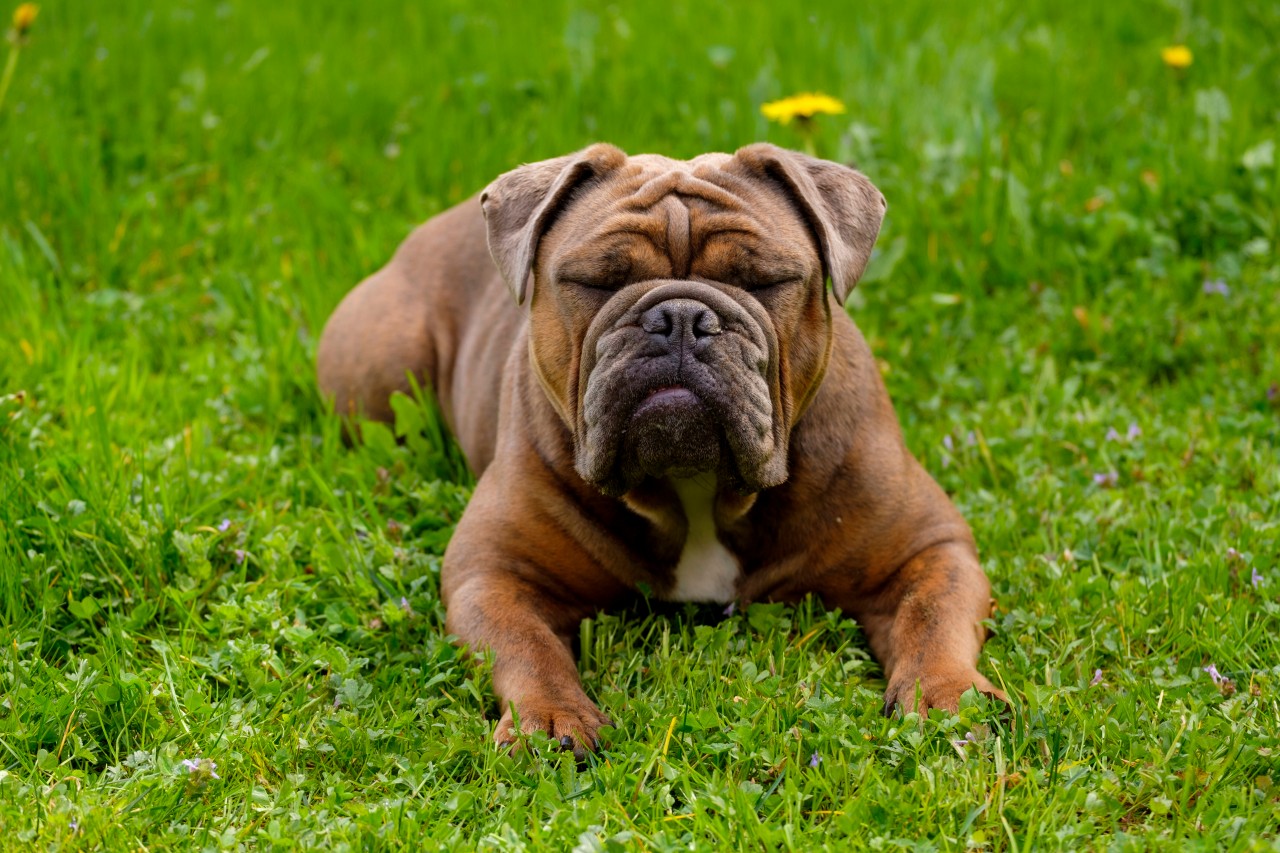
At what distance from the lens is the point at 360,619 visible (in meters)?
4.16

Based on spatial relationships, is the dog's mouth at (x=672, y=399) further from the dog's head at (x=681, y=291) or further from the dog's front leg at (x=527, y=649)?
the dog's front leg at (x=527, y=649)

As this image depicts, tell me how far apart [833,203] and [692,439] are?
833 mm

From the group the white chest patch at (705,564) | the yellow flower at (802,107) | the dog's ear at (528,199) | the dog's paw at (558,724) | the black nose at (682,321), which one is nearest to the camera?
the dog's paw at (558,724)

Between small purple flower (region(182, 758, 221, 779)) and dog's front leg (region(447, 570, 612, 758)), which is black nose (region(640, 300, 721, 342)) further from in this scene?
small purple flower (region(182, 758, 221, 779))

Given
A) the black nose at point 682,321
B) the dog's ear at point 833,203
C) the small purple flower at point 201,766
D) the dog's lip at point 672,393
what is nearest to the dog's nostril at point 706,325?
the black nose at point 682,321

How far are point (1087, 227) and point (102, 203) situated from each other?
4335mm

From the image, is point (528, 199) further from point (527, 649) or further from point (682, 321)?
point (527, 649)

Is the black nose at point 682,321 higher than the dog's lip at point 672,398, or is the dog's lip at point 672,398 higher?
the black nose at point 682,321

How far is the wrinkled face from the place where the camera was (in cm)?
364

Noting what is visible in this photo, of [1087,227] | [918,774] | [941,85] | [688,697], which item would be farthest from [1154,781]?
[941,85]

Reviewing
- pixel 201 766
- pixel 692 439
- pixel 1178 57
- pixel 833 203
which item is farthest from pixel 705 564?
pixel 1178 57

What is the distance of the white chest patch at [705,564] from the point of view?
4.15 m

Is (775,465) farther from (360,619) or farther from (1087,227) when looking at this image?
(1087,227)

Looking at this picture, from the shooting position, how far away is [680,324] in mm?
3592
